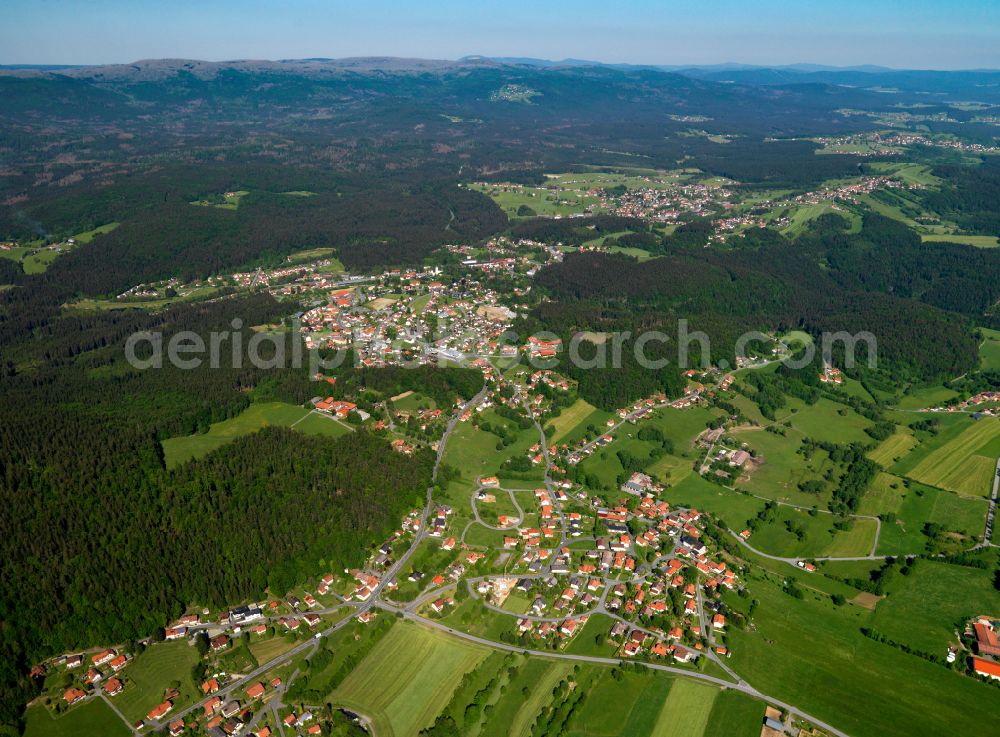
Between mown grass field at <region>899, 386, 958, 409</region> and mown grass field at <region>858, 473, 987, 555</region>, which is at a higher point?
mown grass field at <region>899, 386, 958, 409</region>

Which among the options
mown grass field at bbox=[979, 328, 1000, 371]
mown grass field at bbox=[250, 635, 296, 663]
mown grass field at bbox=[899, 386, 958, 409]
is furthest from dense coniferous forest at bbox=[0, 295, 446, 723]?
mown grass field at bbox=[979, 328, 1000, 371]

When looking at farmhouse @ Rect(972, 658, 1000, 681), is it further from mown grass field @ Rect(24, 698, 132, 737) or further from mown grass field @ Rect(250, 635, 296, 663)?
mown grass field @ Rect(24, 698, 132, 737)

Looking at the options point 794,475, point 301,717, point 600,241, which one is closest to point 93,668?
point 301,717

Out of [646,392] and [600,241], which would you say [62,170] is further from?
[646,392]

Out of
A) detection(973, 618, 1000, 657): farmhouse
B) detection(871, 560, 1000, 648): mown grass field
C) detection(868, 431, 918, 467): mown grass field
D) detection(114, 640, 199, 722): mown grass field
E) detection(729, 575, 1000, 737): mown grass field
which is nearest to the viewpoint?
detection(729, 575, 1000, 737): mown grass field

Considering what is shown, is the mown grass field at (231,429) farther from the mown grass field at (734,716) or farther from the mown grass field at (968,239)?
the mown grass field at (968,239)

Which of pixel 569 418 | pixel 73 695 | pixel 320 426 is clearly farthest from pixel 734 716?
→ pixel 320 426
